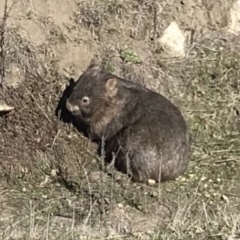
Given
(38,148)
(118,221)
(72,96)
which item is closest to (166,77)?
(72,96)

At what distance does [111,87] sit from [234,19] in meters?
2.29

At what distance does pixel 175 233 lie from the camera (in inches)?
264

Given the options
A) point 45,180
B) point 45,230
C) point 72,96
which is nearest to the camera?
point 45,230

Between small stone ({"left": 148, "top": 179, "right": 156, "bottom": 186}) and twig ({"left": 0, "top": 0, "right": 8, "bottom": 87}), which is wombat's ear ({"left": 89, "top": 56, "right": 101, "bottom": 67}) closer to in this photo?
twig ({"left": 0, "top": 0, "right": 8, "bottom": 87})

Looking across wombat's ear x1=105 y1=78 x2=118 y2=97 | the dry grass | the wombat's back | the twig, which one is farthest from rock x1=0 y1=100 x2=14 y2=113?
the wombat's back

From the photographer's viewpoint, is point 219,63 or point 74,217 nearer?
point 74,217

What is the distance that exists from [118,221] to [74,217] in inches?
14.9

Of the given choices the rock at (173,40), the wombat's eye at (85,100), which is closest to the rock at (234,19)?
the rock at (173,40)

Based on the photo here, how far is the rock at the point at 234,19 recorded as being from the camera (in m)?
9.72

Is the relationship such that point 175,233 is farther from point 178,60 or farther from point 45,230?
point 178,60

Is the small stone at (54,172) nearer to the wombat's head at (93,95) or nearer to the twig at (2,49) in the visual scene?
the wombat's head at (93,95)

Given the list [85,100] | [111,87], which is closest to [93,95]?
[85,100]

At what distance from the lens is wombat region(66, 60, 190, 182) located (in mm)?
7668

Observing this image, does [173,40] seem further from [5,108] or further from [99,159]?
[5,108]
